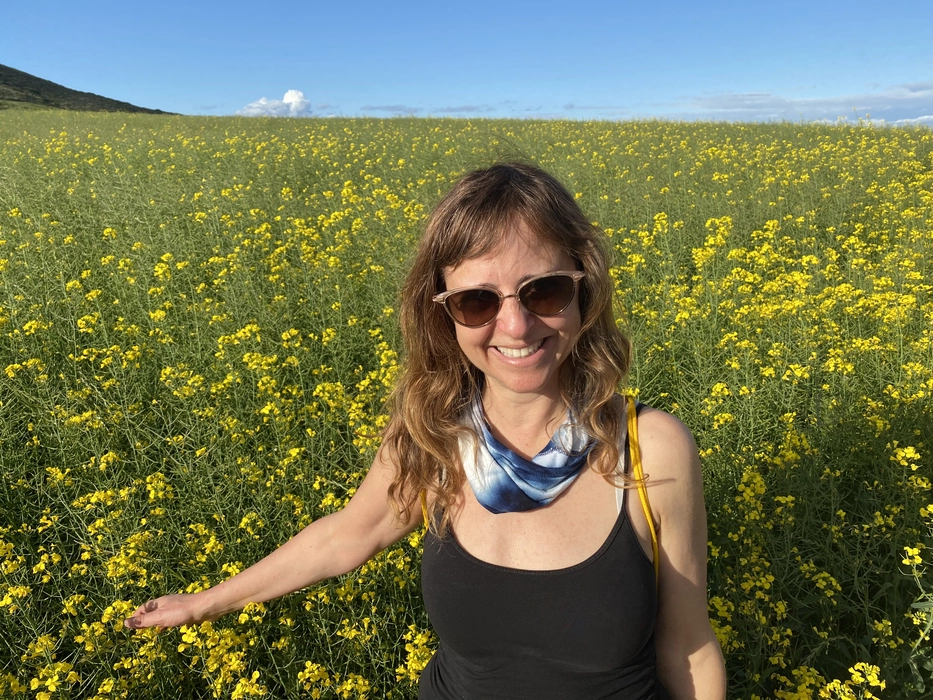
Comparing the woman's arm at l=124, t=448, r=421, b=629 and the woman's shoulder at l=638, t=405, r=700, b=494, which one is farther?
the woman's arm at l=124, t=448, r=421, b=629

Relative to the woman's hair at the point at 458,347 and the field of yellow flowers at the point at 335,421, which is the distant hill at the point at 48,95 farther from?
the woman's hair at the point at 458,347

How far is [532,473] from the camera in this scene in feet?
4.72

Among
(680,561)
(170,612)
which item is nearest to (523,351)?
(680,561)

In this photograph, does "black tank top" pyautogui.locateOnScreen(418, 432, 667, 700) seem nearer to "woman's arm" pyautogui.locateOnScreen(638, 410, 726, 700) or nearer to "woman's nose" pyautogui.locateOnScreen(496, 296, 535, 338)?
"woman's arm" pyautogui.locateOnScreen(638, 410, 726, 700)

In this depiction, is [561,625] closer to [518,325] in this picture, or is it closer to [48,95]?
[518,325]

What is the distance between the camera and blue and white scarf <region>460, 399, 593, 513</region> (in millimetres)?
1437

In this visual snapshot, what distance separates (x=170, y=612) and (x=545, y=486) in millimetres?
1066

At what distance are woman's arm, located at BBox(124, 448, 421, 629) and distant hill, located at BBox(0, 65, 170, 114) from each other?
49779 millimetres

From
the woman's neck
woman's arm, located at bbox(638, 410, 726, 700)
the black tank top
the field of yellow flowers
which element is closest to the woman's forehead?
the woman's neck

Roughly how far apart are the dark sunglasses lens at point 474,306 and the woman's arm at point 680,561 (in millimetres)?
435

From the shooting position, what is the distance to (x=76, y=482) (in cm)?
307

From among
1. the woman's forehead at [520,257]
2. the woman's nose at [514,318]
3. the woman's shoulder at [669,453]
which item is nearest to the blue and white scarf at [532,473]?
the woman's shoulder at [669,453]

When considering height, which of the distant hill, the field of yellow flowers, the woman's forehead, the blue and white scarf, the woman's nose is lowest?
the field of yellow flowers

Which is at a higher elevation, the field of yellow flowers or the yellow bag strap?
the yellow bag strap
